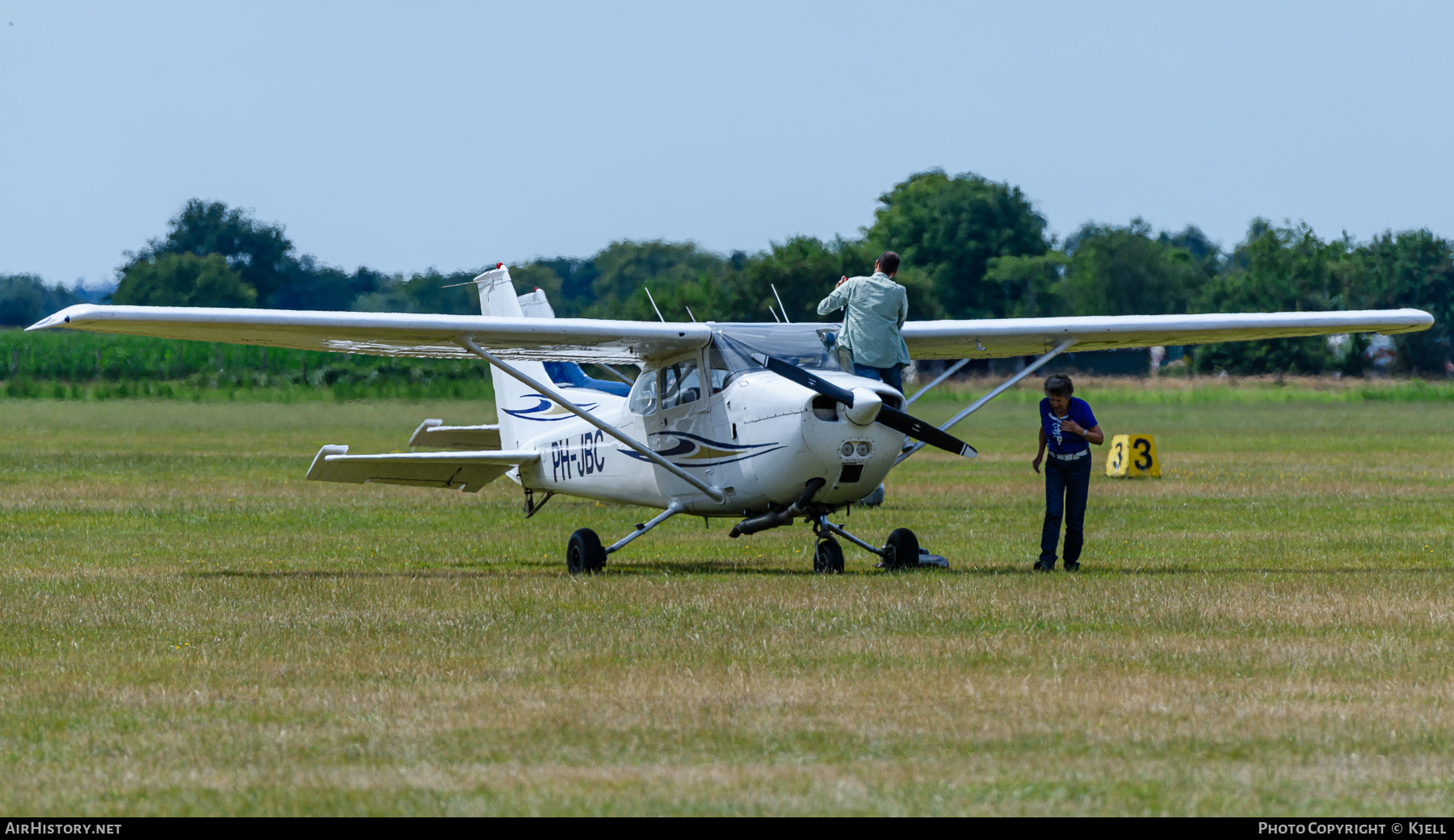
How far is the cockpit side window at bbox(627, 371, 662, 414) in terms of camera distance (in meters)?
13.2

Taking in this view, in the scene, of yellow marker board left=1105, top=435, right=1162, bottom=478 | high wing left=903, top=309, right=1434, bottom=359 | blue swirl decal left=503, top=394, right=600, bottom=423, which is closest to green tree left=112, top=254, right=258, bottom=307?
yellow marker board left=1105, top=435, right=1162, bottom=478

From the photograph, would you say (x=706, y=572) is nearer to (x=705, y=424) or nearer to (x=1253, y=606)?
(x=705, y=424)

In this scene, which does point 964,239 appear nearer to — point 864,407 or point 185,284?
point 185,284

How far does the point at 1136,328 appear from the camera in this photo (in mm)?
13859

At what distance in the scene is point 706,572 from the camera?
12719mm

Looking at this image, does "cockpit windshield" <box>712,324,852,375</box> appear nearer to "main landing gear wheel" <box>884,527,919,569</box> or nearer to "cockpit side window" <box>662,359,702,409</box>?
"cockpit side window" <box>662,359,702,409</box>

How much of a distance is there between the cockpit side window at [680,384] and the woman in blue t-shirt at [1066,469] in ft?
8.07

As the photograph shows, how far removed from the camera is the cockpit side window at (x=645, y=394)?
13164 millimetres

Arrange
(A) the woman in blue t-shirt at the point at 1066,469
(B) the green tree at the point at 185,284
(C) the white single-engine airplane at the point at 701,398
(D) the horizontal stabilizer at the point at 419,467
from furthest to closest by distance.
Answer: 1. (B) the green tree at the point at 185,284
2. (D) the horizontal stabilizer at the point at 419,467
3. (A) the woman in blue t-shirt at the point at 1066,469
4. (C) the white single-engine airplane at the point at 701,398

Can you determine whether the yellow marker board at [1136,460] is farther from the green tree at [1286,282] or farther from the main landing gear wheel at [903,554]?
the green tree at [1286,282]

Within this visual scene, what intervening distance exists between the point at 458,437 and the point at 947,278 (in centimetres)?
7314

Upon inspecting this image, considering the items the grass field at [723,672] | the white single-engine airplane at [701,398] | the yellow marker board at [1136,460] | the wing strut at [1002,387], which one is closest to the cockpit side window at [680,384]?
the white single-engine airplane at [701,398]
